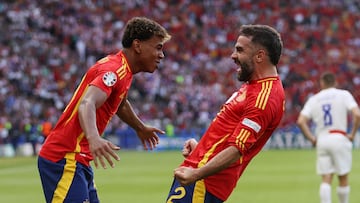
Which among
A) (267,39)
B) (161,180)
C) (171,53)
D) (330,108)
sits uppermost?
(267,39)

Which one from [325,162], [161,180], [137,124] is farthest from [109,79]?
[161,180]

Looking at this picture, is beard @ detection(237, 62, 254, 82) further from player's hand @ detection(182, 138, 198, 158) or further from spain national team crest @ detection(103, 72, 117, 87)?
spain national team crest @ detection(103, 72, 117, 87)

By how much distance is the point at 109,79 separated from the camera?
634 cm

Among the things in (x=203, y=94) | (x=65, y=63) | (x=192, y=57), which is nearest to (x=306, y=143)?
(x=203, y=94)

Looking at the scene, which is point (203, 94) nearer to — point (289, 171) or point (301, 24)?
point (301, 24)

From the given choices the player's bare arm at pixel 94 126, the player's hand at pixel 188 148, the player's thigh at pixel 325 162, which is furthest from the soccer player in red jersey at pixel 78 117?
the player's thigh at pixel 325 162

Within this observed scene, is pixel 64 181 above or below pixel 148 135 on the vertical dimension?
below

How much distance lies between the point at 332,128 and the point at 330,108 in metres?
0.37

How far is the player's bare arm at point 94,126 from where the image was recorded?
5.95 meters

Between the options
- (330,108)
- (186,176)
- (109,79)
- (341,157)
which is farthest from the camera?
(341,157)

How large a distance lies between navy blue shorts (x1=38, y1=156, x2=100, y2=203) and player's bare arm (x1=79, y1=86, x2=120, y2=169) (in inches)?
23.7

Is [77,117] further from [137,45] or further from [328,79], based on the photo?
[328,79]

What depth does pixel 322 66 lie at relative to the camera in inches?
1417

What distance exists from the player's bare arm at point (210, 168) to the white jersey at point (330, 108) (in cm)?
670
